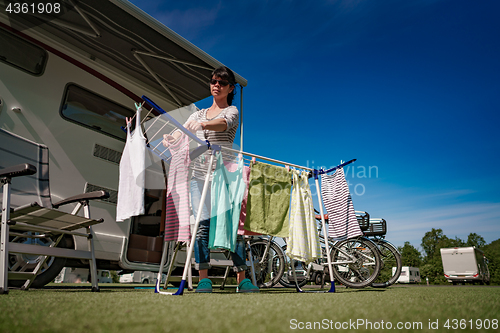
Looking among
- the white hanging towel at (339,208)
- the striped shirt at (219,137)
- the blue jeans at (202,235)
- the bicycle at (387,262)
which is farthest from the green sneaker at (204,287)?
the bicycle at (387,262)

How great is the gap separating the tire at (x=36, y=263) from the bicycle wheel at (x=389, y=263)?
4118 mm

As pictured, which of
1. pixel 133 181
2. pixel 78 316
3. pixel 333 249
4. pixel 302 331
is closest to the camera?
pixel 302 331

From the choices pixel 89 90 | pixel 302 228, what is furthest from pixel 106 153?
pixel 302 228

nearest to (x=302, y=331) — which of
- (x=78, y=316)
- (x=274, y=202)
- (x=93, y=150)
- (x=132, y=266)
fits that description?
(x=78, y=316)

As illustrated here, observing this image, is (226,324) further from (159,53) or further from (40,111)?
(159,53)

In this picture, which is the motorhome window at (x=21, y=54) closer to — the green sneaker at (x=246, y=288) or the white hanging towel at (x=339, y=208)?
the green sneaker at (x=246, y=288)

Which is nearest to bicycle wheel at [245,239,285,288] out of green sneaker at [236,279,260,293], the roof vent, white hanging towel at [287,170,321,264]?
white hanging towel at [287,170,321,264]

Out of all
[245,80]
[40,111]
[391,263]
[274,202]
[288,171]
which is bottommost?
[391,263]

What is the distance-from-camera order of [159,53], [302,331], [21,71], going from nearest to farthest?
[302,331] → [21,71] → [159,53]

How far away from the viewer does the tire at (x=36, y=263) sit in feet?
8.55

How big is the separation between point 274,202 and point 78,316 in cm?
203

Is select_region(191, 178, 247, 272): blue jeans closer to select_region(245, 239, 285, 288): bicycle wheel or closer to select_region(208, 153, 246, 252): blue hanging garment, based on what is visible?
select_region(208, 153, 246, 252): blue hanging garment

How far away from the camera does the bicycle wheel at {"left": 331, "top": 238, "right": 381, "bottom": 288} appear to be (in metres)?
4.27

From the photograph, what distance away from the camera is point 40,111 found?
2785mm
